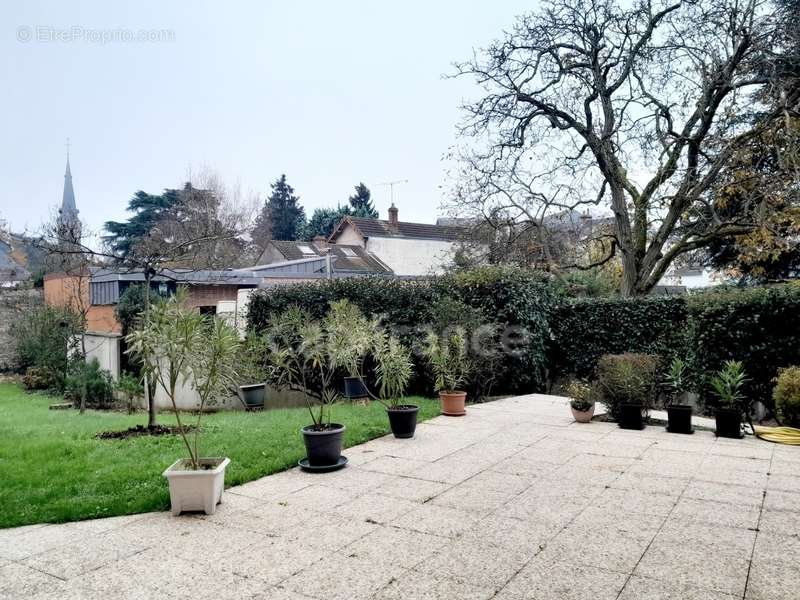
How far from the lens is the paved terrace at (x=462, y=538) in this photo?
8.84 ft

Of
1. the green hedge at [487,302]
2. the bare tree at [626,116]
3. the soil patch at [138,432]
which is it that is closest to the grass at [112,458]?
the soil patch at [138,432]

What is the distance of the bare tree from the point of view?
1116 centimetres

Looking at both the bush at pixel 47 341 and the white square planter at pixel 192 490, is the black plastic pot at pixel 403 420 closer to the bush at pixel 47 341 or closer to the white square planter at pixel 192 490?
the white square planter at pixel 192 490

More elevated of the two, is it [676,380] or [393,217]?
[393,217]

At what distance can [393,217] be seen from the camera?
1085 inches

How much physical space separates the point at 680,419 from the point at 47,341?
44.3ft

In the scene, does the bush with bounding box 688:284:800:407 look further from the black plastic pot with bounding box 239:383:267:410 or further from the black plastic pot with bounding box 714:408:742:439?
the black plastic pot with bounding box 239:383:267:410

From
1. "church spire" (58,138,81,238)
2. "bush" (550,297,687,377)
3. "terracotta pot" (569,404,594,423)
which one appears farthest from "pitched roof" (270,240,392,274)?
"terracotta pot" (569,404,594,423)

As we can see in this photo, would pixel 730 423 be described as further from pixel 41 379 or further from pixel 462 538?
pixel 41 379

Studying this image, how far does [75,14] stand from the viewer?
321 inches

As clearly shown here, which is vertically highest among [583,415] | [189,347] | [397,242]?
[397,242]

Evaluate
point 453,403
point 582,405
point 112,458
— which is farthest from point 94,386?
point 582,405

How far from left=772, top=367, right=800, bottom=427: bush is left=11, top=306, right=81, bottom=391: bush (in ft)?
42.5

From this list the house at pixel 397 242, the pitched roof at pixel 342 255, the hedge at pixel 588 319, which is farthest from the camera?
the house at pixel 397 242
